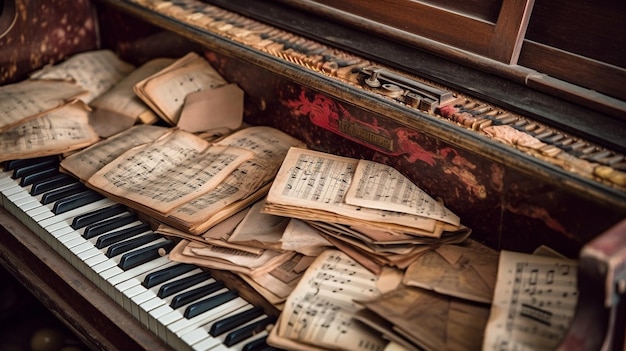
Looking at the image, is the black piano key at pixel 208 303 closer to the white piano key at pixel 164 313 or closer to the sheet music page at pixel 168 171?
the white piano key at pixel 164 313

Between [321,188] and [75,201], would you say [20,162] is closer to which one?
[75,201]

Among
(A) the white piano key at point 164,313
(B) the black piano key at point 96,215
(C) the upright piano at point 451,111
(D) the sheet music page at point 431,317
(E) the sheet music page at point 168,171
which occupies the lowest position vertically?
(A) the white piano key at point 164,313

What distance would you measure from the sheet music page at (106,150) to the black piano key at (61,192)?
0.17 feet

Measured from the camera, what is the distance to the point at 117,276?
2.30 meters

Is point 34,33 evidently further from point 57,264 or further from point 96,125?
point 57,264

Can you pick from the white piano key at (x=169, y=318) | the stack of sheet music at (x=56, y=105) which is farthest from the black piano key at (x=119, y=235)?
the stack of sheet music at (x=56, y=105)

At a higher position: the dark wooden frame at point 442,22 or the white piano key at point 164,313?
the dark wooden frame at point 442,22

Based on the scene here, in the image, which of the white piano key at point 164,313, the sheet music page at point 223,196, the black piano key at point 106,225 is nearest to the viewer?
the white piano key at point 164,313

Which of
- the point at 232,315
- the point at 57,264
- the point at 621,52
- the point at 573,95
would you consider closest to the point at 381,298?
the point at 232,315

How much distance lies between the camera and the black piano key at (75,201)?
2.60m

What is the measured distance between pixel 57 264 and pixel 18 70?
111 centimetres

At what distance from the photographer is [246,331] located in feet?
6.78

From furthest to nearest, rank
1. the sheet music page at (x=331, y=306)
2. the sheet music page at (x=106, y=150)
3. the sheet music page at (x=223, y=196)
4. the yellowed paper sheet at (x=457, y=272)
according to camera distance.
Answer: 1. the sheet music page at (x=106, y=150)
2. the sheet music page at (x=223, y=196)
3. the yellowed paper sheet at (x=457, y=272)
4. the sheet music page at (x=331, y=306)

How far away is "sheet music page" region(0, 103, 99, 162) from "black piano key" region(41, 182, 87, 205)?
0.16 meters
